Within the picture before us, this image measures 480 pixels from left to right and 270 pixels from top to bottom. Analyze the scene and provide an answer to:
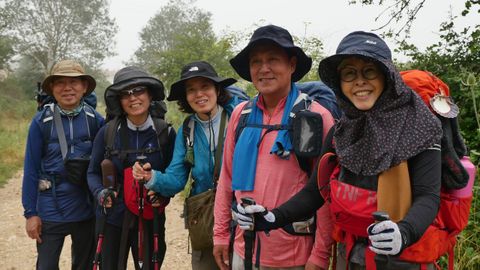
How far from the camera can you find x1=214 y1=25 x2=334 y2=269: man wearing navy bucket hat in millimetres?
1939

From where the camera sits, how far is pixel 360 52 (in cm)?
151

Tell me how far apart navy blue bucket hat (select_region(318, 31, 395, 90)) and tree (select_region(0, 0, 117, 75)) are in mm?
35361

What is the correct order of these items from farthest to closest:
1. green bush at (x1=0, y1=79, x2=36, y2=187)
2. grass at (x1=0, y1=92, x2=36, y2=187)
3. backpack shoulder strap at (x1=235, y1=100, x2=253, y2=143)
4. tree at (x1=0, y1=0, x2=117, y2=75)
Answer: tree at (x1=0, y1=0, x2=117, y2=75)
green bush at (x1=0, y1=79, x2=36, y2=187)
grass at (x1=0, y1=92, x2=36, y2=187)
backpack shoulder strap at (x1=235, y1=100, x2=253, y2=143)

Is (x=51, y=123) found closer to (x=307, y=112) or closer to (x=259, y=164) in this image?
(x=259, y=164)

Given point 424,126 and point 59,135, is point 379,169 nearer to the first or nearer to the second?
point 424,126

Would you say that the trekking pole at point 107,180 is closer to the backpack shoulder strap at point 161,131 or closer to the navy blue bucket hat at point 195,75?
the backpack shoulder strap at point 161,131

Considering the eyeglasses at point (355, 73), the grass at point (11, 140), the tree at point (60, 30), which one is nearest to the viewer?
the eyeglasses at point (355, 73)

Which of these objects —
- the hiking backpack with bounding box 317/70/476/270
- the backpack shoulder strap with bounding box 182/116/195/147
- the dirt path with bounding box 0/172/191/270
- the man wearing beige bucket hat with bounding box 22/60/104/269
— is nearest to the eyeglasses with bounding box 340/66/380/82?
the hiking backpack with bounding box 317/70/476/270

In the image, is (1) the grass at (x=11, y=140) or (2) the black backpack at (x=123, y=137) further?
(1) the grass at (x=11, y=140)

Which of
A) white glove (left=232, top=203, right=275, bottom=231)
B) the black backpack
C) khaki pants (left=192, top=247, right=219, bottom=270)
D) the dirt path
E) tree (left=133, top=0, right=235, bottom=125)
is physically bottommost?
the dirt path

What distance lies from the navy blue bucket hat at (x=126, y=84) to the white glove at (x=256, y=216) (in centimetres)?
145

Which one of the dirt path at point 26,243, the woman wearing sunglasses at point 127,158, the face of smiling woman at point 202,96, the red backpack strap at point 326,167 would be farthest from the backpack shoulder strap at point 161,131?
the dirt path at point 26,243

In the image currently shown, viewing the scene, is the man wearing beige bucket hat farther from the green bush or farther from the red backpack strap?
the green bush

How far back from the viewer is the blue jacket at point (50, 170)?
299 centimetres
